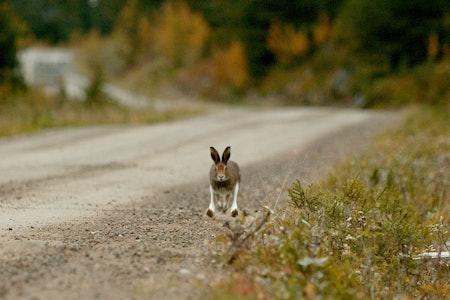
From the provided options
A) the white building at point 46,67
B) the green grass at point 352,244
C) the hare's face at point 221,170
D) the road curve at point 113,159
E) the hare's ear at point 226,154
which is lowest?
the white building at point 46,67

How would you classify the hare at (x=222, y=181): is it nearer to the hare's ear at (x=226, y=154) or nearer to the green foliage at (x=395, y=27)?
the hare's ear at (x=226, y=154)

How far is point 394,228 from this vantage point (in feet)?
22.3

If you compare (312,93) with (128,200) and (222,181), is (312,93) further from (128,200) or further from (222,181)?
(222,181)

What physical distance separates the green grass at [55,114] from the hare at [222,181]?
11.1m

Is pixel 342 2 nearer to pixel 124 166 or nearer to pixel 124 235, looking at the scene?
pixel 124 166

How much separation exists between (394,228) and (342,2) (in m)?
A: 45.2

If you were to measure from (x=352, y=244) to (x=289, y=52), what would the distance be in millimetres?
43839

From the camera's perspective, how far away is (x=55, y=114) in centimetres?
2288

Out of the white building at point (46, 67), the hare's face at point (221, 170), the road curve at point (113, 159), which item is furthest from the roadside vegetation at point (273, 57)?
the hare's face at point (221, 170)

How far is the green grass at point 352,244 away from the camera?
193 inches

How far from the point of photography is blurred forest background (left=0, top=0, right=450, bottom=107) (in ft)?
121

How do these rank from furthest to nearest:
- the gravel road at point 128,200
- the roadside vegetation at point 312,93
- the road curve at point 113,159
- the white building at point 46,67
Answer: the white building at point 46,67, the road curve at point 113,159, the roadside vegetation at point 312,93, the gravel road at point 128,200

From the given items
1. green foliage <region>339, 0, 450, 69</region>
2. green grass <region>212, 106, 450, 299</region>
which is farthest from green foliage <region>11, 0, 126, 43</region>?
green grass <region>212, 106, 450, 299</region>

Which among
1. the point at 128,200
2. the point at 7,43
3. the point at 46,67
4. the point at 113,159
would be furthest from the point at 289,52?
the point at 128,200
